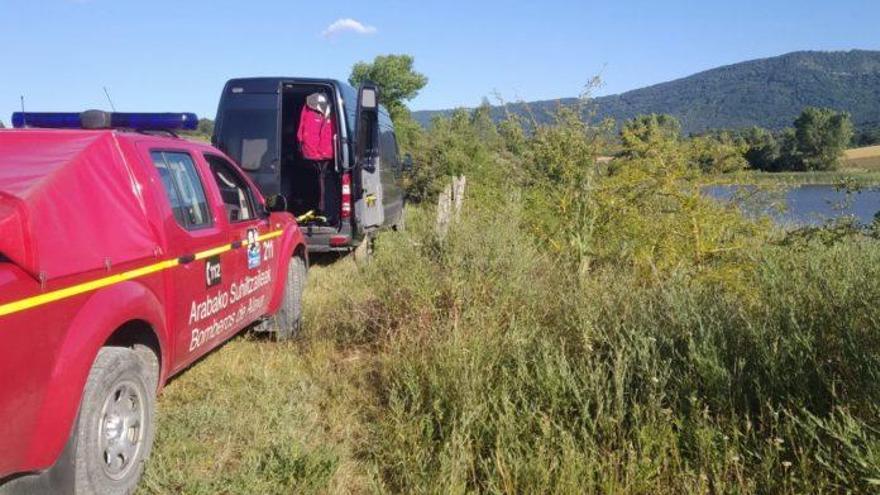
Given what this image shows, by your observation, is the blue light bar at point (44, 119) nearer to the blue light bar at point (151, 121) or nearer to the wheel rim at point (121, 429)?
the blue light bar at point (151, 121)

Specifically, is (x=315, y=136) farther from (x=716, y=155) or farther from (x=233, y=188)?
(x=716, y=155)

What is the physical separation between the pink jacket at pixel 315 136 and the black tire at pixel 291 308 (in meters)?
2.71

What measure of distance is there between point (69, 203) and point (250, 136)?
19.7 ft

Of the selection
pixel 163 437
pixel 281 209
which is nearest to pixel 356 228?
pixel 281 209

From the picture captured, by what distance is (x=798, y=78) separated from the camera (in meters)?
153

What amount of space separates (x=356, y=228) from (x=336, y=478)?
535 centimetres

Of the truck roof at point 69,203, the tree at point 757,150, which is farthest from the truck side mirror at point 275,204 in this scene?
the tree at point 757,150

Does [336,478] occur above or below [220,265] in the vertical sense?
below

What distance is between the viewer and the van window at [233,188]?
4.88 metres

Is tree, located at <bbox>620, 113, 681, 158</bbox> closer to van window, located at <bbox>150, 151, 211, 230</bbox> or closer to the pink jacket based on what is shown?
the pink jacket

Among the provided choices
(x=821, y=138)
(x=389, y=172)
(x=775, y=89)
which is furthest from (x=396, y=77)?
(x=775, y=89)

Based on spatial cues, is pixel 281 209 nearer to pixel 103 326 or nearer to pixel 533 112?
pixel 103 326

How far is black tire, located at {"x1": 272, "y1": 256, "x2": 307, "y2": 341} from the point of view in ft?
18.7

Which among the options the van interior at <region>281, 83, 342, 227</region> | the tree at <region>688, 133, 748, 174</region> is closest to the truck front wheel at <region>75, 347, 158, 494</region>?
the tree at <region>688, 133, 748, 174</region>
